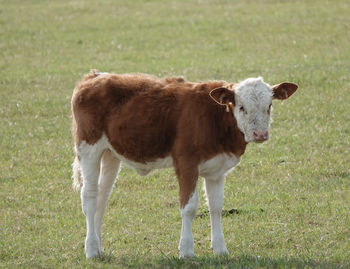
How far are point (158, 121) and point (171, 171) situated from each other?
450 cm

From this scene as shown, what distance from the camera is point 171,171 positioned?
1392 cm

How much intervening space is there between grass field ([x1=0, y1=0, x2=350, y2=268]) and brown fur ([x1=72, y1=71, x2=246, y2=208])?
4.30 feet

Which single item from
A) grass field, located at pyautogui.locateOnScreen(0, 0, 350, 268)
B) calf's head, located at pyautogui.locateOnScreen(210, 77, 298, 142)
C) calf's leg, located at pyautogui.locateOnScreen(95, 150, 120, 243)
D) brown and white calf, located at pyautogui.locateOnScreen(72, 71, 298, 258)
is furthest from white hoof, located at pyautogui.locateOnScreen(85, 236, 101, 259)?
calf's head, located at pyautogui.locateOnScreen(210, 77, 298, 142)

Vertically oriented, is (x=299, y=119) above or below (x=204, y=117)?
below

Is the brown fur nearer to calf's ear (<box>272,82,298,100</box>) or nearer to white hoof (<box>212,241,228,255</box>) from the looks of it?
calf's ear (<box>272,82,298,100</box>)

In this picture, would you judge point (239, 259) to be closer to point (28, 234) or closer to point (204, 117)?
point (204, 117)

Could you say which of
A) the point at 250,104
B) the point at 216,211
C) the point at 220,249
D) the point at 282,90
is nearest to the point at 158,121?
the point at 250,104

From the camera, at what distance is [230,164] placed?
9.38 m

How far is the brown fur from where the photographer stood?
9.23 m

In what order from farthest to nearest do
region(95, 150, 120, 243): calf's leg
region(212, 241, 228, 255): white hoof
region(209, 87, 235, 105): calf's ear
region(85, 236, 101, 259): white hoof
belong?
region(95, 150, 120, 243): calf's leg < region(85, 236, 101, 259): white hoof < region(212, 241, 228, 255): white hoof < region(209, 87, 235, 105): calf's ear

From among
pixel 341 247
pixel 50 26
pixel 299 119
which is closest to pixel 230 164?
pixel 341 247

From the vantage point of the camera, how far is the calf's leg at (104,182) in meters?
10.1

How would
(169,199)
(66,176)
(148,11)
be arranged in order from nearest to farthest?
1. (169,199)
2. (66,176)
3. (148,11)

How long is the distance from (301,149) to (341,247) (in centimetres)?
509
